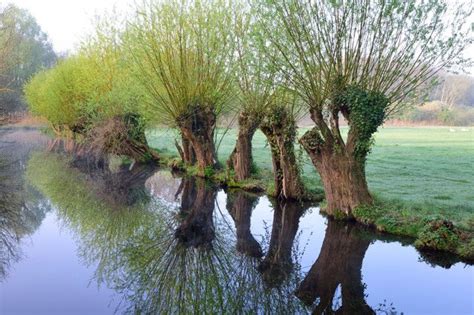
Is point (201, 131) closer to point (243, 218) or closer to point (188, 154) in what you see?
point (188, 154)

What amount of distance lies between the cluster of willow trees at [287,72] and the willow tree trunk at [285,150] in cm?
3

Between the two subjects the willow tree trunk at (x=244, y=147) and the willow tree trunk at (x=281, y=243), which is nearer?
the willow tree trunk at (x=281, y=243)

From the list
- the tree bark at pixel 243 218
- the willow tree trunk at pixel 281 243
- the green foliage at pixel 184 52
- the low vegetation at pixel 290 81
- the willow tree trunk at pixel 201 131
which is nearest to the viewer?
the willow tree trunk at pixel 281 243

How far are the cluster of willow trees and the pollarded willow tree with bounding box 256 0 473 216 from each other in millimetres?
27

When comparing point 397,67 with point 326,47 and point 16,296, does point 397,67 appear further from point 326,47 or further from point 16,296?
point 16,296

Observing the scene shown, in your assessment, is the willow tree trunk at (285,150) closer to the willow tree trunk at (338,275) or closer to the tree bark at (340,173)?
the tree bark at (340,173)

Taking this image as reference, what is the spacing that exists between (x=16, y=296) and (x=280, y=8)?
872 centimetres

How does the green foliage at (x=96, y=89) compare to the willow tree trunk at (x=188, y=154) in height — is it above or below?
above

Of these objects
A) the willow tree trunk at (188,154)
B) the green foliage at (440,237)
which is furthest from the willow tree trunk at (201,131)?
the green foliage at (440,237)

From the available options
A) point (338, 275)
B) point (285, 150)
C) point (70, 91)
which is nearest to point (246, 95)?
point (285, 150)

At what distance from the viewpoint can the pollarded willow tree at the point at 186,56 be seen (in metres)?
17.1

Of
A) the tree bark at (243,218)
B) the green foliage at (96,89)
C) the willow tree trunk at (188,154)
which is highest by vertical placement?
the green foliage at (96,89)

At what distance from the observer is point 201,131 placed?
19.3m

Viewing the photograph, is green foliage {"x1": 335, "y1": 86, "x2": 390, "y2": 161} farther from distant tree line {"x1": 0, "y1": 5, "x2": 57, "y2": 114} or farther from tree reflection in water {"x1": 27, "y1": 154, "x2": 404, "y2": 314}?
distant tree line {"x1": 0, "y1": 5, "x2": 57, "y2": 114}
